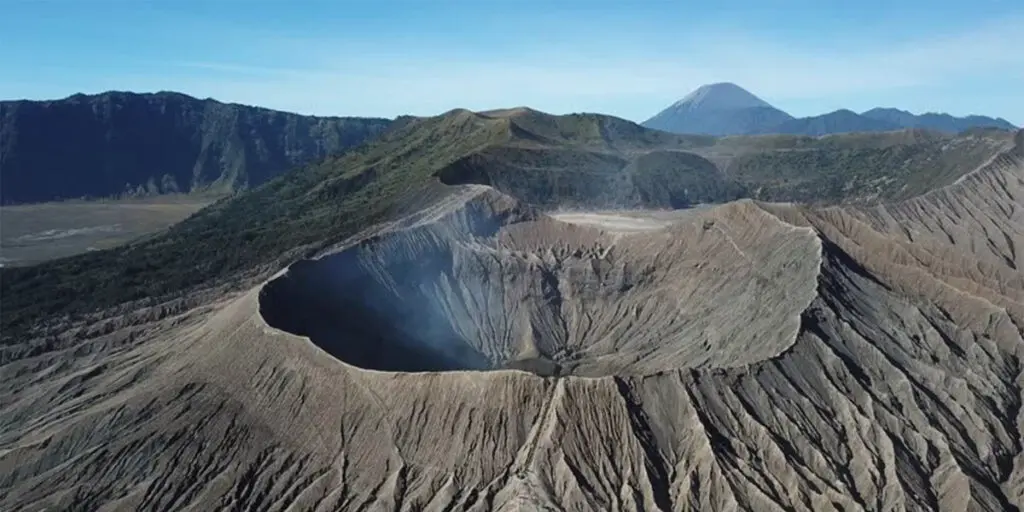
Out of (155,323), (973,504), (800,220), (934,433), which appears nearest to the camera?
(973,504)

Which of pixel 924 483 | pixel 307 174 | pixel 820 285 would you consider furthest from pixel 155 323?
pixel 307 174

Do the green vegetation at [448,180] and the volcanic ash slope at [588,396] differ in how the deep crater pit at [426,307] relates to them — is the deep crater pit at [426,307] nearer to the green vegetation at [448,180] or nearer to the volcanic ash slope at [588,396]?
the volcanic ash slope at [588,396]

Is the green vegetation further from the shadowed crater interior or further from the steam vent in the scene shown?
the steam vent

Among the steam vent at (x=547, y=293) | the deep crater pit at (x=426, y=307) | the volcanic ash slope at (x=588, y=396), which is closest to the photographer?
the volcanic ash slope at (x=588, y=396)

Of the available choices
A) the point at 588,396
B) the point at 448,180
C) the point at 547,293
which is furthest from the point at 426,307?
the point at 448,180

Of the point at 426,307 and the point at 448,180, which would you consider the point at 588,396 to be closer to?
the point at 426,307

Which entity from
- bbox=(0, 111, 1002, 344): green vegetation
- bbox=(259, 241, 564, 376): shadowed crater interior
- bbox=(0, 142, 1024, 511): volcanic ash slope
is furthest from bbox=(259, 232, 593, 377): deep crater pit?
bbox=(0, 111, 1002, 344): green vegetation

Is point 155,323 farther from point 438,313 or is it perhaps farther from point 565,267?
point 565,267

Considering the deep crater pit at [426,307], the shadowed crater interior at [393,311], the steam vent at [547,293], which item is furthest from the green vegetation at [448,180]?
the steam vent at [547,293]
